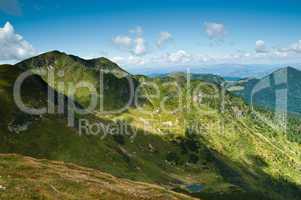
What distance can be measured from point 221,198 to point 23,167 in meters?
136

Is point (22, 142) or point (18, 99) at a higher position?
point (18, 99)

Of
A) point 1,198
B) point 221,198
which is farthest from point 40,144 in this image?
point 1,198

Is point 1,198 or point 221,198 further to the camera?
point 221,198

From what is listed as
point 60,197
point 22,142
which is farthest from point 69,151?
point 60,197

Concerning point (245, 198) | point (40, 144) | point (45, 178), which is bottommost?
point (245, 198)

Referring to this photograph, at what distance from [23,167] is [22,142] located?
92969 mm

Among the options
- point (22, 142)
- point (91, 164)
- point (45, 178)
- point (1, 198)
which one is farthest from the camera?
point (91, 164)

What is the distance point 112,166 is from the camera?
521ft

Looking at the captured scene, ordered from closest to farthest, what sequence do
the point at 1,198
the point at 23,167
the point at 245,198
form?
1. the point at 1,198
2. the point at 23,167
3. the point at 245,198

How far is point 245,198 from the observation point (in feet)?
614

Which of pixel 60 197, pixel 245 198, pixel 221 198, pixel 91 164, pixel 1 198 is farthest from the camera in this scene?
pixel 245 198

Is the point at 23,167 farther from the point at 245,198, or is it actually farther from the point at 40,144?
the point at 245,198

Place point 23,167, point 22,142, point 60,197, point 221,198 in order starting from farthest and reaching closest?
point 221,198, point 22,142, point 23,167, point 60,197

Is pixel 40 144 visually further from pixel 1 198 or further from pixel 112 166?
pixel 1 198
